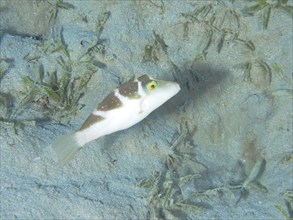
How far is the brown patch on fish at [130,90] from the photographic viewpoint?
2.90m

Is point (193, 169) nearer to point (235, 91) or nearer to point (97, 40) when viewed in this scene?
point (235, 91)

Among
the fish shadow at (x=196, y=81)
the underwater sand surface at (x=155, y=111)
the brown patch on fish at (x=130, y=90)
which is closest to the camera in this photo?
the brown patch on fish at (x=130, y=90)

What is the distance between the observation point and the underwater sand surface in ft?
11.8

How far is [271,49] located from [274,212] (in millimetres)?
2442

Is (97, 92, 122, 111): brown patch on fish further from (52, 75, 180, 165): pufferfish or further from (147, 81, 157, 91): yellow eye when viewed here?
(147, 81, 157, 91): yellow eye

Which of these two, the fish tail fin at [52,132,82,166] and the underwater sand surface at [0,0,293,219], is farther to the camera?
the underwater sand surface at [0,0,293,219]

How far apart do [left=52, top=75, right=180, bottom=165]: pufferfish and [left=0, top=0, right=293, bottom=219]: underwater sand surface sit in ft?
2.29

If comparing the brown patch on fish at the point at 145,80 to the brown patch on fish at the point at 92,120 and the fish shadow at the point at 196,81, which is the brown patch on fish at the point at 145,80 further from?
the fish shadow at the point at 196,81

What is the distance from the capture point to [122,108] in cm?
290

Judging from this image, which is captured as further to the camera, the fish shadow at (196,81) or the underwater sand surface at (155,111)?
the fish shadow at (196,81)

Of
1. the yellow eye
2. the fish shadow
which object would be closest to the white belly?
the yellow eye

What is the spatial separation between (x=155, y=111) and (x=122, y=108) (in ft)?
6.79

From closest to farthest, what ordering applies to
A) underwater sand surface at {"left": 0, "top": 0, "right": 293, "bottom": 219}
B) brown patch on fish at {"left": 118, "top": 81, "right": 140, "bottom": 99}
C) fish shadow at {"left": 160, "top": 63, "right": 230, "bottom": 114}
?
brown patch on fish at {"left": 118, "top": 81, "right": 140, "bottom": 99}, underwater sand surface at {"left": 0, "top": 0, "right": 293, "bottom": 219}, fish shadow at {"left": 160, "top": 63, "right": 230, "bottom": 114}

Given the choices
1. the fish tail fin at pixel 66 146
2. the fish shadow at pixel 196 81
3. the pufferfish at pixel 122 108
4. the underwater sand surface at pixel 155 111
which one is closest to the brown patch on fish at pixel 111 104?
the pufferfish at pixel 122 108
